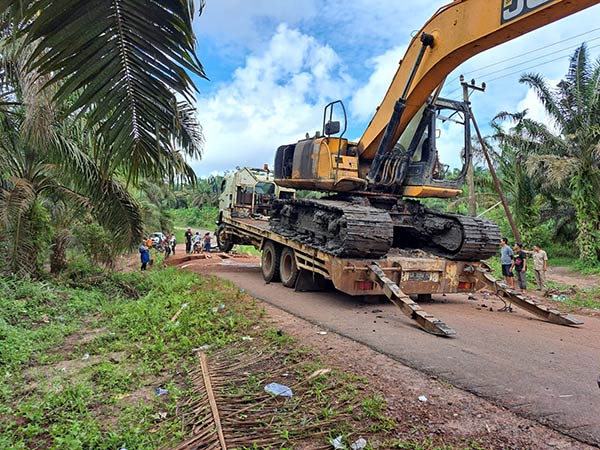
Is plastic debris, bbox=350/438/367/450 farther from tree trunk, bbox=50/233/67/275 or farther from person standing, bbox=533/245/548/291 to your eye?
tree trunk, bbox=50/233/67/275

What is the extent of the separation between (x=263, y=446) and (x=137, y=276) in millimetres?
11016

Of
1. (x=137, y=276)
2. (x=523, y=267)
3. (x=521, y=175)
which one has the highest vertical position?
(x=521, y=175)

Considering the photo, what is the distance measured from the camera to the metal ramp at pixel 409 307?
552 centimetres

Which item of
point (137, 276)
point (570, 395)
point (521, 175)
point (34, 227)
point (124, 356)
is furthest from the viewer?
point (521, 175)

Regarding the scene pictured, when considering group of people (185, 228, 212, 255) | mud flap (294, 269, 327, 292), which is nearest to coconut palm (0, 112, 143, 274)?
mud flap (294, 269, 327, 292)

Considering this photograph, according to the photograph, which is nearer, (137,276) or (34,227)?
(34,227)

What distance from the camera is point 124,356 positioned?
5609mm

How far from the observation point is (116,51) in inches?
84.4

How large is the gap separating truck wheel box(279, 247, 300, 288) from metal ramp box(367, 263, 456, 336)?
249 centimetres

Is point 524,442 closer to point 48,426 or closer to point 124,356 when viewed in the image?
point 48,426

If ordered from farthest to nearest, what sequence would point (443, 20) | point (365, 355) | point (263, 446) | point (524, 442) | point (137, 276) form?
point (137, 276) → point (443, 20) → point (365, 355) → point (263, 446) → point (524, 442)

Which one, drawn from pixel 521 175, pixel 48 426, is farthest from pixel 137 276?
pixel 521 175

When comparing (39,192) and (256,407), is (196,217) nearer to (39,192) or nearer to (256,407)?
(39,192)

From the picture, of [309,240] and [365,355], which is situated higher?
[309,240]
